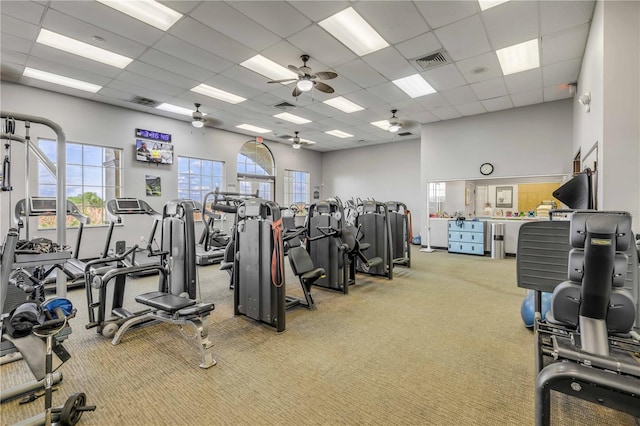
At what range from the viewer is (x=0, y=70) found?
504 centimetres

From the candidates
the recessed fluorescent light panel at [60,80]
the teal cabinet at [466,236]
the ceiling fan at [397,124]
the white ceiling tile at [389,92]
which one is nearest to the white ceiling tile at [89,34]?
the recessed fluorescent light panel at [60,80]

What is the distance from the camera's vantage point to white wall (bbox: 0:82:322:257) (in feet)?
18.4

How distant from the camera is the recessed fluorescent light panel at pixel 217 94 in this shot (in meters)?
6.05

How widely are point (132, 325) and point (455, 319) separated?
3.56 metres

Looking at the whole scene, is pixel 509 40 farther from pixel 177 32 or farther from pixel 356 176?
pixel 356 176

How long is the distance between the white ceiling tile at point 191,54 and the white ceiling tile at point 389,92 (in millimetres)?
2782

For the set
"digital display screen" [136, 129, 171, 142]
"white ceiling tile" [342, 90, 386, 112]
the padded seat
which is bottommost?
the padded seat

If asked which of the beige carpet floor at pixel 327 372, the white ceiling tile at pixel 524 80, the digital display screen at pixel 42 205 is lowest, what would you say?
the beige carpet floor at pixel 327 372

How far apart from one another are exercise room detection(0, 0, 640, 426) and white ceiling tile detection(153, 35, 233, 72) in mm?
36

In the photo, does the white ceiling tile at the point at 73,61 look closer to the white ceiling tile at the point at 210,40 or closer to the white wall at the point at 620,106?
the white ceiling tile at the point at 210,40

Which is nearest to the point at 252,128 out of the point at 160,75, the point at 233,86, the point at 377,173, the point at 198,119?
the point at 198,119

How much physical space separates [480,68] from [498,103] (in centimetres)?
226

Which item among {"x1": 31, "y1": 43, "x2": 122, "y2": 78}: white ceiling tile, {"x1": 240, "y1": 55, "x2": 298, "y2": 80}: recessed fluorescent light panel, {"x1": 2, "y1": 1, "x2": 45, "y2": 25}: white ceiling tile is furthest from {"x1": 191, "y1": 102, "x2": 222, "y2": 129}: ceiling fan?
{"x1": 2, "y1": 1, "x2": 45, "y2": 25}: white ceiling tile

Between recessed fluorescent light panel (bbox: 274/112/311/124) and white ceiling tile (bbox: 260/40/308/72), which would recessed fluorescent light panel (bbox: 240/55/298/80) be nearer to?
white ceiling tile (bbox: 260/40/308/72)
